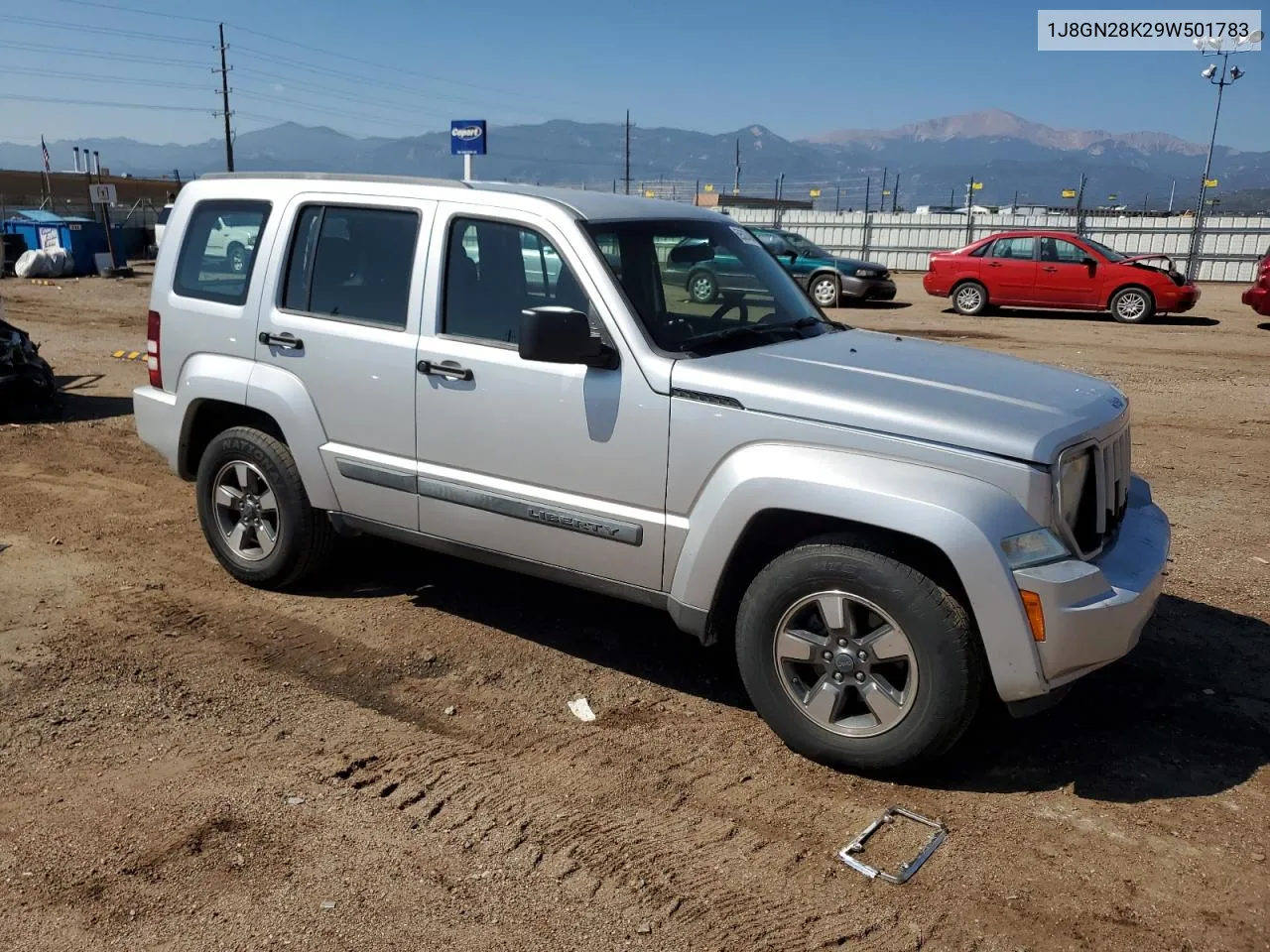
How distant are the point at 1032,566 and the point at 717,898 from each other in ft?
4.72

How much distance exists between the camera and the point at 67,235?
26922mm

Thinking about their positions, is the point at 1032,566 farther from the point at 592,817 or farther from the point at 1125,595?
the point at 592,817

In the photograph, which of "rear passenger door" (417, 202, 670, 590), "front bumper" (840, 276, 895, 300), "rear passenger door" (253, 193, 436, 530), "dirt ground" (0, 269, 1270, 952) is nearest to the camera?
"dirt ground" (0, 269, 1270, 952)

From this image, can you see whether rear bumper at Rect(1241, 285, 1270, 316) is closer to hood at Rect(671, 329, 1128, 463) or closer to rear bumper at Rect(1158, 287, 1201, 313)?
rear bumper at Rect(1158, 287, 1201, 313)

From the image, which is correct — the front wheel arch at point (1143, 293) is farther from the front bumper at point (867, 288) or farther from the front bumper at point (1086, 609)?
the front bumper at point (1086, 609)

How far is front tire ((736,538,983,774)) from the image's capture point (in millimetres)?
3535

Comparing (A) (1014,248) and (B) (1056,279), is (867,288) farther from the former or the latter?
(B) (1056,279)

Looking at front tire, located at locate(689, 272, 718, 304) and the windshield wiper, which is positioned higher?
front tire, located at locate(689, 272, 718, 304)

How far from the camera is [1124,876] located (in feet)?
10.7

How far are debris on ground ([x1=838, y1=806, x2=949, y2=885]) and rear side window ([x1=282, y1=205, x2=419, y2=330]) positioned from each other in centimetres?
283

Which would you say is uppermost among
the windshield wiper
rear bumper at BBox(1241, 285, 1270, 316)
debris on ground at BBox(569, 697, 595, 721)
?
the windshield wiper

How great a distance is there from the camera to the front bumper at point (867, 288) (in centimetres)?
2217

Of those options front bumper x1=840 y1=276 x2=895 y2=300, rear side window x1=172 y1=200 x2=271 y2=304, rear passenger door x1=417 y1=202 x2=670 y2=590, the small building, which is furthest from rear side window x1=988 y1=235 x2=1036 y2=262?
the small building

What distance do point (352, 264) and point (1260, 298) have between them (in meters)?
17.6
